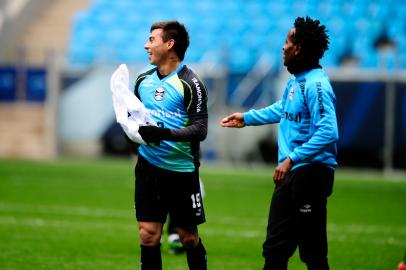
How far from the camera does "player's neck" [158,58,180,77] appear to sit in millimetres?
7262

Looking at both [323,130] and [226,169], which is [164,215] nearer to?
[323,130]

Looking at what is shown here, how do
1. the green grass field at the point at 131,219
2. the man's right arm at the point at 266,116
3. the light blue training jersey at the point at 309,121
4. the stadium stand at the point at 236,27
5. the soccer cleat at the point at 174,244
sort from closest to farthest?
the light blue training jersey at the point at 309,121 → the man's right arm at the point at 266,116 → the green grass field at the point at 131,219 → the soccer cleat at the point at 174,244 → the stadium stand at the point at 236,27

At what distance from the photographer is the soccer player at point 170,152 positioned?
7137mm

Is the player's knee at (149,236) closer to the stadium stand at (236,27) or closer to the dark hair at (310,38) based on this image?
the dark hair at (310,38)

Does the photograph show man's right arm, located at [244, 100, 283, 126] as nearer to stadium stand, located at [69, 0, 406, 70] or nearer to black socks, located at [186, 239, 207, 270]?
black socks, located at [186, 239, 207, 270]

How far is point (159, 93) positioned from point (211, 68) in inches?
715

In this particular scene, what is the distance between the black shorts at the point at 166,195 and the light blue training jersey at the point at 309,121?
767 mm

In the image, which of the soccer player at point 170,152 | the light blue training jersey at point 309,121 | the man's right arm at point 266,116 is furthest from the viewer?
the man's right arm at point 266,116

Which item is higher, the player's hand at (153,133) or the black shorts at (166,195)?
the player's hand at (153,133)

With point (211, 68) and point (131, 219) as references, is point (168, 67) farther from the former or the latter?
point (211, 68)

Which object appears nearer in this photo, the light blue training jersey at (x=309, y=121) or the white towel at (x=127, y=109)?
the light blue training jersey at (x=309, y=121)

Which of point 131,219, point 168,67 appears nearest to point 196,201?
point 168,67

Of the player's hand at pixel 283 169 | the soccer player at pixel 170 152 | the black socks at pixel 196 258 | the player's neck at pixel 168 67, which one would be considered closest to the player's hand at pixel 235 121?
the soccer player at pixel 170 152

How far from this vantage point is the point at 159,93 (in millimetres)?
7168
